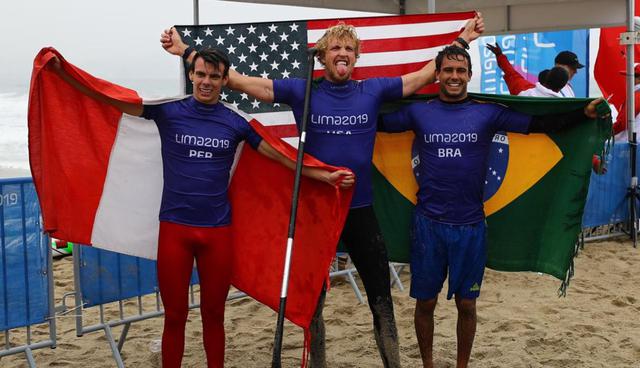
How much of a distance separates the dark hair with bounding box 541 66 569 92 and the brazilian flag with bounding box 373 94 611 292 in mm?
2464

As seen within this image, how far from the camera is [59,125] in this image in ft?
12.9

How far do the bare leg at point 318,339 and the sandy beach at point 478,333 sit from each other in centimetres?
56

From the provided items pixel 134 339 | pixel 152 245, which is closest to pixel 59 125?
pixel 152 245

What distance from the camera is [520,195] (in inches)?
169

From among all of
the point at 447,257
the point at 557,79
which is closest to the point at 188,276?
the point at 447,257

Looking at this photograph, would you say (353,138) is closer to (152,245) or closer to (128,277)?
(152,245)

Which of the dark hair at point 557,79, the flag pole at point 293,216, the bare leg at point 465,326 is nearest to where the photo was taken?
the flag pole at point 293,216

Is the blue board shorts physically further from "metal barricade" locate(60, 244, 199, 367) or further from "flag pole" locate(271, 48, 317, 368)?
"metal barricade" locate(60, 244, 199, 367)

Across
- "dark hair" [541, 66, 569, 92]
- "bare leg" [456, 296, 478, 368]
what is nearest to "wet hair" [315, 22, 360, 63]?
"bare leg" [456, 296, 478, 368]

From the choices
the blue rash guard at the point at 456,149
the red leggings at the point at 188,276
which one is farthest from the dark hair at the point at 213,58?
the blue rash guard at the point at 456,149

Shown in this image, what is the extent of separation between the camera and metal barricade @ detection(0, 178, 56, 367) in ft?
14.0

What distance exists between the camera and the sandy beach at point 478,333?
4.71 metres

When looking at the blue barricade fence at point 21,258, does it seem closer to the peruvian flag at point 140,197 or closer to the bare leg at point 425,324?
the peruvian flag at point 140,197

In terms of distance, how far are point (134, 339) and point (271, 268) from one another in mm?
1707
